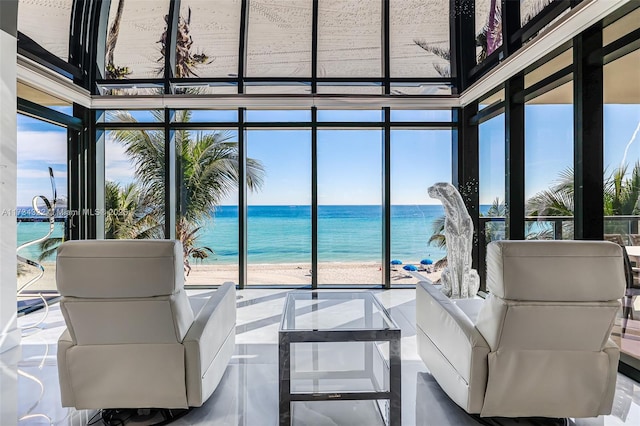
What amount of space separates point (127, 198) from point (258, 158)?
1.90 m

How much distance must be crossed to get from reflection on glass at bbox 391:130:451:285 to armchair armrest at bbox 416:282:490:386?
9.13ft

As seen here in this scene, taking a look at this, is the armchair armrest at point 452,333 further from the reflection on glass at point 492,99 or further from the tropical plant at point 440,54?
the tropical plant at point 440,54

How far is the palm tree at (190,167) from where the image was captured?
5.33m

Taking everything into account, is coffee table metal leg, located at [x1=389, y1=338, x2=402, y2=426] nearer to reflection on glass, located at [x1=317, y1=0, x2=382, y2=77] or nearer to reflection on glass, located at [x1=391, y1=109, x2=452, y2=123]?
reflection on glass, located at [x1=391, y1=109, x2=452, y2=123]

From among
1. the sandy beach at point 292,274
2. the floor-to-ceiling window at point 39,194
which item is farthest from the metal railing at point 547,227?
the floor-to-ceiling window at point 39,194

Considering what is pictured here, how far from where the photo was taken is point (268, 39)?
17.4 feet

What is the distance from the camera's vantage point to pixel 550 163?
366cm

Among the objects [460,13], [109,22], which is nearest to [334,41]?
[460,13]

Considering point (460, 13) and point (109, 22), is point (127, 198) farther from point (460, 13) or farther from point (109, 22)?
point (460, 13)

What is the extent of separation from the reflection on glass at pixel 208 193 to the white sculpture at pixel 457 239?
2.80m

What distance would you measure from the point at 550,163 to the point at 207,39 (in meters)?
4.52

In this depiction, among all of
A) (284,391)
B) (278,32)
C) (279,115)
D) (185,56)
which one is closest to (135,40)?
(185,56)

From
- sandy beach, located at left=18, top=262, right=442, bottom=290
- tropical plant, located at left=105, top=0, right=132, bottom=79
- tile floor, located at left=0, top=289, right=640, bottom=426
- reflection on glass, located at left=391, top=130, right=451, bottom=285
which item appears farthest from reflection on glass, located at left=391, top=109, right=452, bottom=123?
tropical plant, located at left=105, top=0, right=132, bottom=79

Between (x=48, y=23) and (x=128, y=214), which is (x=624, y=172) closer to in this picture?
(x=128, y=214)
